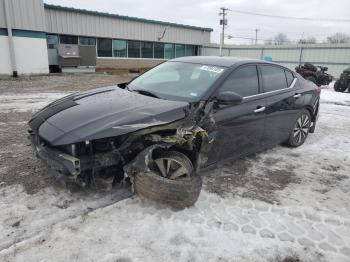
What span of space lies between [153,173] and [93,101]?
1.19m

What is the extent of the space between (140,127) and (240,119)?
1.50 m

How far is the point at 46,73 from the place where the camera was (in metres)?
16.7

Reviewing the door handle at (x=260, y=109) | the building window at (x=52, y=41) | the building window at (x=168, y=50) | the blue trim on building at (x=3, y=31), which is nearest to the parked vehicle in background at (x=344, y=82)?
the door handle at (x=260, y=109)

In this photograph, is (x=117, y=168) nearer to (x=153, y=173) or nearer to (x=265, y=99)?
(x=153, y=173)

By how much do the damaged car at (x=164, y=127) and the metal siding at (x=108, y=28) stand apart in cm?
1628

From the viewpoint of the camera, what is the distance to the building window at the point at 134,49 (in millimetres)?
22645

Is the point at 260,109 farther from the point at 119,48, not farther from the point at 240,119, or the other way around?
the point at 119,48

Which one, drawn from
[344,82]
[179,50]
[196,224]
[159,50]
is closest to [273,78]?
[196,224]

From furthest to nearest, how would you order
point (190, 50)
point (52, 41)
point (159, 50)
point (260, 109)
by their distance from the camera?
1. point (190, 50)
2. point (159, 50)
3. point (52, 41)
4. point (260, 109)

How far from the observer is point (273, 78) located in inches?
184

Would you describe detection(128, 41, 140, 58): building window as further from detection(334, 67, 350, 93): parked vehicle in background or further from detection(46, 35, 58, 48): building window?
detection(334, 67, 350, 93): parked vehicle in background

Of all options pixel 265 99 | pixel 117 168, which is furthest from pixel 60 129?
pixel 265 99

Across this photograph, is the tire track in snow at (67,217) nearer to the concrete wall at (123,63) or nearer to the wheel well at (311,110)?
the wheel well at (311,110)

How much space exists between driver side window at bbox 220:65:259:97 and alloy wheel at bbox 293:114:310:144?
145 centimetres
